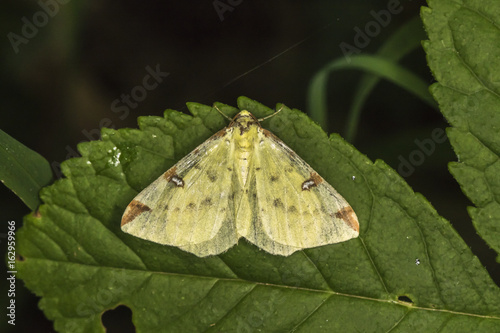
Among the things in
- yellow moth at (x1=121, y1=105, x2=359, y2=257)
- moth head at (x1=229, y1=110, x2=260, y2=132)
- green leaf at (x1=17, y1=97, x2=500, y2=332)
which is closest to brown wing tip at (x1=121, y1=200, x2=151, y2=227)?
yellow moth at (x1=121, y1=105, x2=359, y2=257)

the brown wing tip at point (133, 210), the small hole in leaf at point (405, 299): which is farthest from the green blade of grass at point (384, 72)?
the brown wing tip at point (133, 210)

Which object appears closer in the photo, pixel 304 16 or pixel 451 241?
pixel 451 241

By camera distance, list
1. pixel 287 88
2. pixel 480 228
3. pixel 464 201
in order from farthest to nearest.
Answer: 1. pixel 287 88
2. pixel 464 201
3. pixel 480 228

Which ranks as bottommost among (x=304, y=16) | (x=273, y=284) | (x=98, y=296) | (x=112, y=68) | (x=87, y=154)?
(x=273, y=284)

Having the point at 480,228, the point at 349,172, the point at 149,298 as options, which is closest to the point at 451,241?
the point at 480,228

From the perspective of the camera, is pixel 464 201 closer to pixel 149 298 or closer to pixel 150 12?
pixel 149 298

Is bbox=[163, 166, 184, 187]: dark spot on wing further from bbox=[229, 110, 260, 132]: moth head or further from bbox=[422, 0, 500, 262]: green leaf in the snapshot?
bbox=[422, 0, 500, 262]: green leaf

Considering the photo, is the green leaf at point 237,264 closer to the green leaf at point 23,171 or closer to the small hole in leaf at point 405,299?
the small hole in leaf at point 405,299
